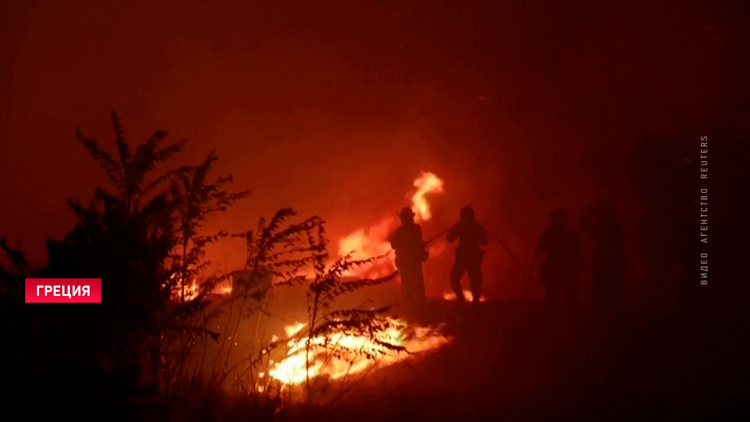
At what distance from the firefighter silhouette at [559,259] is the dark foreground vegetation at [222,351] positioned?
5.91 ft

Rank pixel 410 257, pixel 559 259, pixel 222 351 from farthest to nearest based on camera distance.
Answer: pixel 410 257
pixel 559 259
pixel 222 351

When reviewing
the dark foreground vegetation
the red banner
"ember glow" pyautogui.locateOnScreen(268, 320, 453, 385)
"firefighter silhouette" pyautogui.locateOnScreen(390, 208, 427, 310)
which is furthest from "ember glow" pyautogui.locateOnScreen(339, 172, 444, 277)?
the red banner

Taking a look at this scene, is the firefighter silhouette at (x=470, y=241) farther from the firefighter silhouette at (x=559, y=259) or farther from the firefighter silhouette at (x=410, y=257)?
the firefighter silhouette at (x=559, y=259)

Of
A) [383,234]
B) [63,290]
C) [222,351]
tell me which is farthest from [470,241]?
[383,234]

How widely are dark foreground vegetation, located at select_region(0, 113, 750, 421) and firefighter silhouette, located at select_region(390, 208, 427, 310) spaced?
2.60m

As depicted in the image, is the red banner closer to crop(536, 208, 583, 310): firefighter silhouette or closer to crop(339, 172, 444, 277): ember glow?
crop(536, 208, 583, 310): firefighter silhouette

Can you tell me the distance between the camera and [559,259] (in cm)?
1233

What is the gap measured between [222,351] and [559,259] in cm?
698

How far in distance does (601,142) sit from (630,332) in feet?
49.5

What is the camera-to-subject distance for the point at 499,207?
1021 inches

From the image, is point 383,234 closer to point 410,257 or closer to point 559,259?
point 410,257

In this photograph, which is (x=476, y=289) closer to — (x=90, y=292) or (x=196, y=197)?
(x=196, y=197)

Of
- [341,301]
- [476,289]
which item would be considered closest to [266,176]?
[341,301]

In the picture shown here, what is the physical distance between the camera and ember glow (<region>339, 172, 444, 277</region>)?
2436cm
